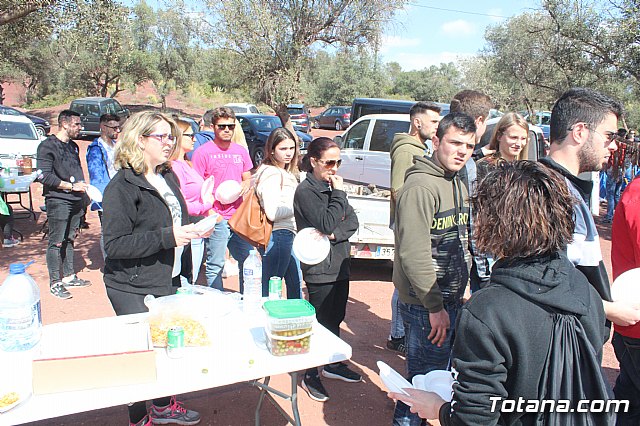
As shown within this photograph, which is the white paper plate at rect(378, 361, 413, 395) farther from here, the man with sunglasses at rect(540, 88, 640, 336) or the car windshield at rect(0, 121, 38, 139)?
the car windshield at rect(0, 121, 38, 139)

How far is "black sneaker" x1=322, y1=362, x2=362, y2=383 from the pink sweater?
66.9 inches

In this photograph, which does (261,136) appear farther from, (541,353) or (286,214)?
(541,353)

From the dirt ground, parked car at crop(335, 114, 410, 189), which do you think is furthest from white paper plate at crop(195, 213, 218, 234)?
parked car at crop(335, 114, 410, 189)

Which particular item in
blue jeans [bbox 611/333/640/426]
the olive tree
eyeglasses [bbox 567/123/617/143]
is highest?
the olive tree

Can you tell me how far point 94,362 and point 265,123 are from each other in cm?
1732

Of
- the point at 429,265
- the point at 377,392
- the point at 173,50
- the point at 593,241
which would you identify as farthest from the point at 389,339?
the point at 173,50

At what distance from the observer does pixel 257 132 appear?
59.7ft

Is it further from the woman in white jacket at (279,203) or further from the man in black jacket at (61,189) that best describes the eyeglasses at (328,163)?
the man in black jacket at (61,189)

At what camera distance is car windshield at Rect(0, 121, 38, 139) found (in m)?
13.7

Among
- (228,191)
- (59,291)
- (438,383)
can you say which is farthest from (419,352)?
(59,291)

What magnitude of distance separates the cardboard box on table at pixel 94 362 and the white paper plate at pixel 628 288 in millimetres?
1924

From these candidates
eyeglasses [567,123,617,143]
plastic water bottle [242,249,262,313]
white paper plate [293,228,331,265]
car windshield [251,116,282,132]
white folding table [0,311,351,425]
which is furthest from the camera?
car windshield [251,116,282,132]

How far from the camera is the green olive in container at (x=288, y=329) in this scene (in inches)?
92.0

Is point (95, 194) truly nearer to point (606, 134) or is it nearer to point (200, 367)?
point (200, 367)
